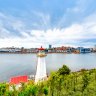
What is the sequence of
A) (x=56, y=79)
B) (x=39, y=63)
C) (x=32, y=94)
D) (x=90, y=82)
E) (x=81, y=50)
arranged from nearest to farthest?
(x=90, y=82), (x=56, y=79), (x=32, y=94), (x=39, y=63), (x=81, y=50)

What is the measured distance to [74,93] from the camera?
16.5 metres

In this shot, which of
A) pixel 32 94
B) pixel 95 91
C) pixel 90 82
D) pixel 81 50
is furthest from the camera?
pixel 81 50

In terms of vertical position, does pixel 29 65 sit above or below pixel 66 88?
below

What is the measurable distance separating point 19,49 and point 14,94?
178 meters

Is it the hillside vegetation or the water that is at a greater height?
the hillside vegetation

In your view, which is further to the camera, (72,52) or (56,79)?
(72,52)

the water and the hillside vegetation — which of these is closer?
the hillside vegetation

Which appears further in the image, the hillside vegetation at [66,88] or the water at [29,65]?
the water at [29,65]

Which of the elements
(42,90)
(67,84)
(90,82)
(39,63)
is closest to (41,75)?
(39,63)

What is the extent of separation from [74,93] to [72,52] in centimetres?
18183

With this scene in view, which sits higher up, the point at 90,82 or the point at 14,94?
the point at 90,82

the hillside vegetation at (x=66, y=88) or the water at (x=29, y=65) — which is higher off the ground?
the hillside vegetation at (x=66, y=88)

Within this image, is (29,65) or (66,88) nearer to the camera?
(66,88)

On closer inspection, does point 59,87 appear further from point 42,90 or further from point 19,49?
point 19,49
